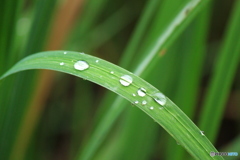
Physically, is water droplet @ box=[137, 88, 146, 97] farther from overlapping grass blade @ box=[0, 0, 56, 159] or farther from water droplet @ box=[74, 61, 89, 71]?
overlapping grass blade @ box=[0, 0, 56, 159]

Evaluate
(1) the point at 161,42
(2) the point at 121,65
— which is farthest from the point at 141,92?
(2) the point at 121,65

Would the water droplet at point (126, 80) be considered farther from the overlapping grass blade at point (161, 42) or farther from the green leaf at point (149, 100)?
the overlapping grass blade at point (161, 42)

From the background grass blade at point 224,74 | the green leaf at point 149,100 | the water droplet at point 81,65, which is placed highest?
the background grass blade at point 224,74

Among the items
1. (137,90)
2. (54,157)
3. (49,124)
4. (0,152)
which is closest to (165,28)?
(137,90)

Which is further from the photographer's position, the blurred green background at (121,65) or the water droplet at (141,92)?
the blurred green background at (121,65)

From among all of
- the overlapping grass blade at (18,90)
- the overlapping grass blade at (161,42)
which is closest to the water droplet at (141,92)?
the overlapping grass blade at (161,42)

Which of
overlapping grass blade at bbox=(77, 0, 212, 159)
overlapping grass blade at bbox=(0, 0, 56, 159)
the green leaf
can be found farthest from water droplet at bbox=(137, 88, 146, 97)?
overlapping grass blade at bbox=(0, 0, 56, 159)

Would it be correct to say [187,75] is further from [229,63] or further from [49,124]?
[49,124]
